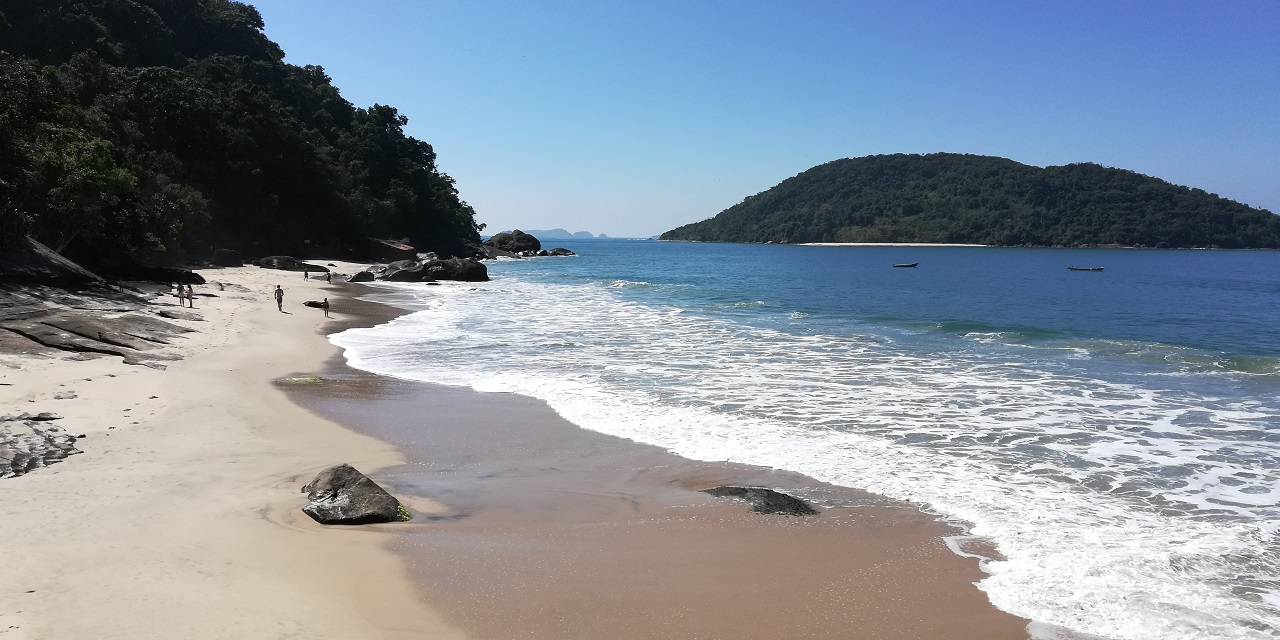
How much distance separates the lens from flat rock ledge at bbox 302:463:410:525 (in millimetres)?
7273

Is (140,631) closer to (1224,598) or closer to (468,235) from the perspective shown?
(1224,598)

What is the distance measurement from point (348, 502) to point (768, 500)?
4369 mm

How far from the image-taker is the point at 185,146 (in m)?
56.3

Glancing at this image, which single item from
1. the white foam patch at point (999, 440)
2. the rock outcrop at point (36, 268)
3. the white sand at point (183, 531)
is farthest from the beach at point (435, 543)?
the rock outcrop at point (36, 268)

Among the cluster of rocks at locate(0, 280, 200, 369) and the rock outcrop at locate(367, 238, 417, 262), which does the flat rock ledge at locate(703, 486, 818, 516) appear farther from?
the rock outcrop at locate(367, 238, 417, 262)

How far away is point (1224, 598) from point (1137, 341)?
21212 mm

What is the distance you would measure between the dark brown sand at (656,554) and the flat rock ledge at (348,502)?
0.36 meters

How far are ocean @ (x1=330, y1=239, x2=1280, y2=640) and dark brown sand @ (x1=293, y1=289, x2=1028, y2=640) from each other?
1.86 feet

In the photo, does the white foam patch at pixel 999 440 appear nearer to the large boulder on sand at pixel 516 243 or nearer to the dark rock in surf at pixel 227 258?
the dark rock in surf at pixel 227 258

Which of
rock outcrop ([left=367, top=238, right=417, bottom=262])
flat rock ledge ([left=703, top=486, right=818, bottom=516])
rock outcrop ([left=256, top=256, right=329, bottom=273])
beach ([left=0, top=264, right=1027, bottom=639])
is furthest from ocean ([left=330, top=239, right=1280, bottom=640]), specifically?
rock outcrop ([left=367, top=238, right=417, bottom=262])

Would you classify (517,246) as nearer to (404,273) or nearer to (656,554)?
(404,273)

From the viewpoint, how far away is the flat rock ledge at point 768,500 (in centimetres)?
804

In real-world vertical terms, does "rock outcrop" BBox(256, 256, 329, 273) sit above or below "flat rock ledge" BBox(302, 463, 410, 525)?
above

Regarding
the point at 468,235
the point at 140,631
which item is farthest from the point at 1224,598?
the point at 468,235
